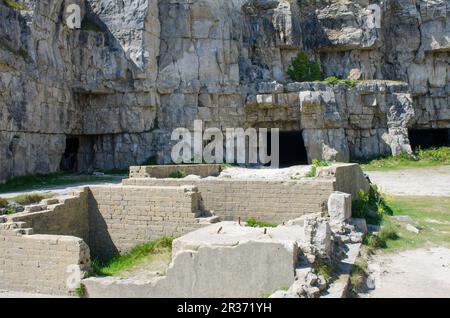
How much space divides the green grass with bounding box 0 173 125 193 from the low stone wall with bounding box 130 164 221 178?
7.21 meters

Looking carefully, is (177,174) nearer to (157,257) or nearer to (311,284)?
(157,257)

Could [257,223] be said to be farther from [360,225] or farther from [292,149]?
[292,149]

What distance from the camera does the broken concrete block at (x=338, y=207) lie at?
11.9 m

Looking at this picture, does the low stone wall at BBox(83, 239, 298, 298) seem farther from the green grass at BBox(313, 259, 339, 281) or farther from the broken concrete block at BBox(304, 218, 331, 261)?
the broken concrete block at BBox(304, 218, 331, 261)

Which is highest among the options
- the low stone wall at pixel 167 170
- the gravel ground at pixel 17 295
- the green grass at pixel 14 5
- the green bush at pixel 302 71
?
the green grass at pixel 14 5

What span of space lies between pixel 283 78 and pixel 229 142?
586cm

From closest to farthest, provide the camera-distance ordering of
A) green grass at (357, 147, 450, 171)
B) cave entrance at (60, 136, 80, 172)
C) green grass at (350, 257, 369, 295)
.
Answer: green grass at (350, 257, 369, 295)
green grass at (357, 147, 450, 171)
cave entrance at (60, 136, 80, 172)

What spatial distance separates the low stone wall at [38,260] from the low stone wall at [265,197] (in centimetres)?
465

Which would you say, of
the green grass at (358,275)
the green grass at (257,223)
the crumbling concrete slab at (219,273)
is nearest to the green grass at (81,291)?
the crumbling concrete slab at (219,273)

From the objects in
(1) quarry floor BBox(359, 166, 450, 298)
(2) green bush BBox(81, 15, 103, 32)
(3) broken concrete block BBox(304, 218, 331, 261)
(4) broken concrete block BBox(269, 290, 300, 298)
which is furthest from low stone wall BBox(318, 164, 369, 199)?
(2) green bush BBox(81, 15, 103, 32)

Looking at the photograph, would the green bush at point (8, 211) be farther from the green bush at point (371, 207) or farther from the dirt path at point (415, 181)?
the dirt path at point (415, 181)

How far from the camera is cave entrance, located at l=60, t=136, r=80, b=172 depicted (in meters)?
30.1

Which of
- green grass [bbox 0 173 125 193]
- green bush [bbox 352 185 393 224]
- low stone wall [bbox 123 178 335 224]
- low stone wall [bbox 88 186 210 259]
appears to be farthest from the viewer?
green grass [bbox 0 173 125 193]
